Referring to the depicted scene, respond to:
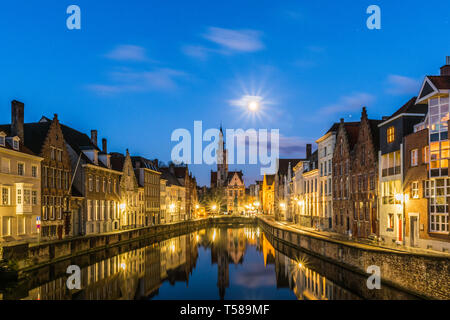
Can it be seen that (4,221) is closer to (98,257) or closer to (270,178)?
(98,257)

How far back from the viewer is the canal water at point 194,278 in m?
26.6

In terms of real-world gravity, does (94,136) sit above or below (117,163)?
above

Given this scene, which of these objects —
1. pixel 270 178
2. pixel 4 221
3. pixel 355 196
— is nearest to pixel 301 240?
pixel 355 196

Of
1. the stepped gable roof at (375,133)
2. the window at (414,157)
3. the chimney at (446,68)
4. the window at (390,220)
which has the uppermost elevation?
the chimney at (446,68)

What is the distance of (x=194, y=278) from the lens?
3675 cm

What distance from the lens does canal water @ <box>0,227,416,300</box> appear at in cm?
2661

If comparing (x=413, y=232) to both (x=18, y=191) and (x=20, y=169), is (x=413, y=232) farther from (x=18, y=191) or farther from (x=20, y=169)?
(x=20, y=169)

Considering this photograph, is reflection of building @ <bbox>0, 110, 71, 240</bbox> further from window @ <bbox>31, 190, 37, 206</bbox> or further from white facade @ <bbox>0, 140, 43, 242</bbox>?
window @ <bbox>31, 190, 37, 206</bbox>

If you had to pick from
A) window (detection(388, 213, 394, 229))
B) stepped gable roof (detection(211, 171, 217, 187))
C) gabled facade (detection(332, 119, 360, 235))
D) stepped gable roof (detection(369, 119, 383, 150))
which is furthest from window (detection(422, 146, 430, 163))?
stepped gable roof (detection(211, 171, 217, 187))

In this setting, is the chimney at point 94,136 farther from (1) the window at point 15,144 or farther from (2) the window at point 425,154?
(2) the window at point 425,154

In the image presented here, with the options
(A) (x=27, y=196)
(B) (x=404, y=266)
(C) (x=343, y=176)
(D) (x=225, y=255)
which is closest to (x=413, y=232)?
(B) (x=404, y=266)

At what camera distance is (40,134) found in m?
42.6

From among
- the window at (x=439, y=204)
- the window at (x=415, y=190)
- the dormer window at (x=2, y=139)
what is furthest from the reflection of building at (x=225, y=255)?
the dormer window at (x=2, y=139)
